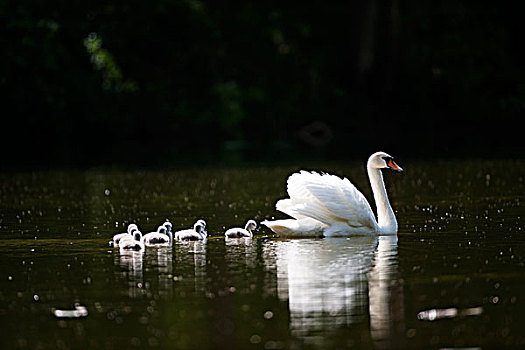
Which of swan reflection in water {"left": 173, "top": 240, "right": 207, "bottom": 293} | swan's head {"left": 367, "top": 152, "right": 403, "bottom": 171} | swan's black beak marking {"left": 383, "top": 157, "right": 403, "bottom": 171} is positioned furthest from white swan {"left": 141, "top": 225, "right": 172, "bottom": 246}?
swan's black beak marking {"left": 383, "top": 157, "right": 403, "bottom": 171}

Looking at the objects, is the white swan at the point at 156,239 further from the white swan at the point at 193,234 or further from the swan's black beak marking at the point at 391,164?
the swan's black beak marking at the point at 391,164

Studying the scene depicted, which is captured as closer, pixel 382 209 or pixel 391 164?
pixel 382 209

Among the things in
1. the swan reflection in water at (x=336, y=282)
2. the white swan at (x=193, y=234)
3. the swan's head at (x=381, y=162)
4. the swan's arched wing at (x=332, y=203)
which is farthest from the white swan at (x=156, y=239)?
the swan's head at (x=381, y=162)

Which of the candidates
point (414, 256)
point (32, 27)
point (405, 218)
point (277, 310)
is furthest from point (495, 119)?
point (277, 310)

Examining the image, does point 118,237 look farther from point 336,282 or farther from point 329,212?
point 336,282

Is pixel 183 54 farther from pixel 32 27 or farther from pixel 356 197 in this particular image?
pixel 356 197

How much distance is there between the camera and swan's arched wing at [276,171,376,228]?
12.7 meters

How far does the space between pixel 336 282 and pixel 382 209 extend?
367cm

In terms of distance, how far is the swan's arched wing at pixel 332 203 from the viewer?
500 inches

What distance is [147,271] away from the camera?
10.5 m

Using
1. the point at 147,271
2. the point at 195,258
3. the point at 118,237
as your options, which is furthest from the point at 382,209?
the point at 147,271

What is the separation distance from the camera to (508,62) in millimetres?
45531

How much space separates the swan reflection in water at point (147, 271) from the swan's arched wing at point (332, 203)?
5.60 ft

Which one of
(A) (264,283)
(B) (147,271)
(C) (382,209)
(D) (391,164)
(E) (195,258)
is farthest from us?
(D) (391,164)
